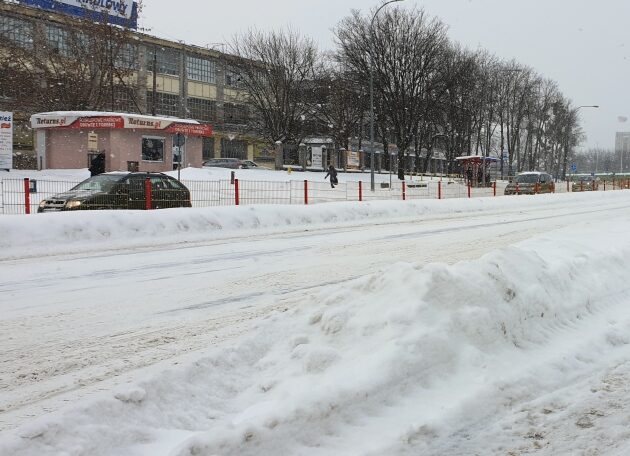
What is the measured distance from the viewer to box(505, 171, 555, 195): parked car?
121 ft

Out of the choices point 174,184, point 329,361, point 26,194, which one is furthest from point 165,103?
point 329,361

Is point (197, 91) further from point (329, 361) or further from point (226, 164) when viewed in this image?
point (329, 361)

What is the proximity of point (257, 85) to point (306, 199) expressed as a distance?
123 ft

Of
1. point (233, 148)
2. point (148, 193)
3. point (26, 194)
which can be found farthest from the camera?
point (233, 148)

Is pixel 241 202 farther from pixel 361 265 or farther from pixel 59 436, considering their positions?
pixel 59 436

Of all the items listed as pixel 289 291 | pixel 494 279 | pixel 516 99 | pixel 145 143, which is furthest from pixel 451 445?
pixel 516 99

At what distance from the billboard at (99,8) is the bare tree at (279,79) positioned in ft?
36.4

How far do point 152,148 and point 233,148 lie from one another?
111 ft

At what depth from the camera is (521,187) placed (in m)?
37.1

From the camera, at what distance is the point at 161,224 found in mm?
14172

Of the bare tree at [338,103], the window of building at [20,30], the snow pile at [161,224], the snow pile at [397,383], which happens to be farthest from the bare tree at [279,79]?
the snow pile at [397,383]

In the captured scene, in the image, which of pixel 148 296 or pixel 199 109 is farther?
pixel 199 109

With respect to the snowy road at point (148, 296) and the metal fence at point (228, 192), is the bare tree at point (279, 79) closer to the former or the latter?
the metal fence at point (228, 192)

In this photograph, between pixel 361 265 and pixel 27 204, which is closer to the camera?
pixel 361 265
